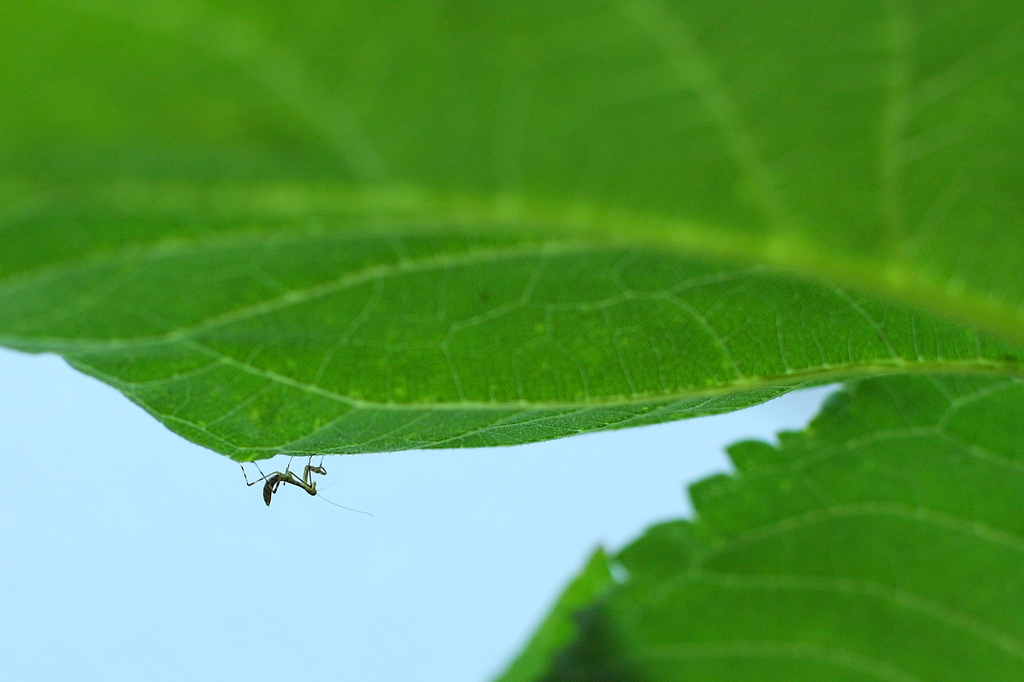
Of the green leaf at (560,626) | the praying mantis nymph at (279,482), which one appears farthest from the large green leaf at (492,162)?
the praying mantis nymph at (279,482)

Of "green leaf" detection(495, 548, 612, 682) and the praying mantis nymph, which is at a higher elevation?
the praying mantis nymph

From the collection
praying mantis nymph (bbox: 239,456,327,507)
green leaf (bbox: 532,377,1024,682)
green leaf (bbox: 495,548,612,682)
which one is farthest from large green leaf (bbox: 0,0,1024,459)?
praying mantis nymph (bbox: 239,456,327,507)

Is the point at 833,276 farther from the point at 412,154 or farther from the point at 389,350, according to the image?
the point at 389,350

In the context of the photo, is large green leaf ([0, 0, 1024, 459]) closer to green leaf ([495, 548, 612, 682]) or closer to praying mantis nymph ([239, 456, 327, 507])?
green leaf ([495, 548, 612, 682])

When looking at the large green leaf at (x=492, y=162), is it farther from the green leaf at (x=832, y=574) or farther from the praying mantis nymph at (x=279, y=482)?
the praying mantis nymph at (x=279, y=482)

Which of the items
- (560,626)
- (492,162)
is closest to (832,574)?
(560,626)

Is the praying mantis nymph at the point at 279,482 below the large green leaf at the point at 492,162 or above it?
above

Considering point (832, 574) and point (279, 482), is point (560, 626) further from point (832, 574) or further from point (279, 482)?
point (279, 482)
